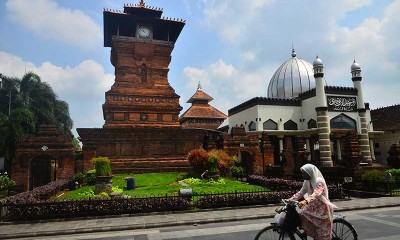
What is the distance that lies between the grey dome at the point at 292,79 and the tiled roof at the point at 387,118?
9234mm

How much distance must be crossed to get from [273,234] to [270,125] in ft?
90.5

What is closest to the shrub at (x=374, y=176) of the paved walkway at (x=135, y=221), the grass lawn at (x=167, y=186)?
the paved walkway at (x=135, y=221)

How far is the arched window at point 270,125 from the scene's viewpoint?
3178 centimetres

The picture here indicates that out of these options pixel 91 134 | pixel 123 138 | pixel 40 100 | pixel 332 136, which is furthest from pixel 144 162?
pixel 332 136

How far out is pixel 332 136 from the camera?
106 feet

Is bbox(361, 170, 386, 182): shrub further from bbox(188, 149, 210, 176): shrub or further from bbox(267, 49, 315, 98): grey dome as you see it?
bbox(267, 49, 315, 98): grey dome

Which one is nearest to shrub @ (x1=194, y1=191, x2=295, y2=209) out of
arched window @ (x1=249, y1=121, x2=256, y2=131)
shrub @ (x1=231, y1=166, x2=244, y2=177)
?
shrub @ (x1=231, y1=166, x2=244, y2=177)

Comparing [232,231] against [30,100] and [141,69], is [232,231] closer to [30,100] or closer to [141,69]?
[141,69]

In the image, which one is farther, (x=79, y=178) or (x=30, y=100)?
(x=30, y=100)

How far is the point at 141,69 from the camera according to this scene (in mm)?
29484

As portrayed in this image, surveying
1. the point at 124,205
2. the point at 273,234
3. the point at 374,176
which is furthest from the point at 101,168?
the point at 374,176

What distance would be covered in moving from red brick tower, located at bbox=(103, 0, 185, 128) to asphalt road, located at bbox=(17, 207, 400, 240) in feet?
59.8

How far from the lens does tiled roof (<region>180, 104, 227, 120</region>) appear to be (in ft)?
143

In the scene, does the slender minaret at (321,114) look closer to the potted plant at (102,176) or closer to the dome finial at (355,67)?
the dome finial at (355,67)
